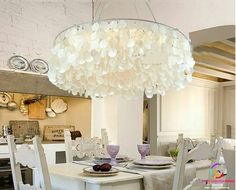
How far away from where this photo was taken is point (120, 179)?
2.08 metres

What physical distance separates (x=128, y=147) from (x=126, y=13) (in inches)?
75.0

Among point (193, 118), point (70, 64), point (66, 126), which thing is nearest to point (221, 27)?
point (70, 64)

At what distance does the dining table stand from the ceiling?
294 centimetres

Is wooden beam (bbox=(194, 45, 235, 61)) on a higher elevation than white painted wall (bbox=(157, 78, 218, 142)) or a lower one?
higher

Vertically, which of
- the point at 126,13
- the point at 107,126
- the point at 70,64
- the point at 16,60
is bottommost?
the point at 107,126

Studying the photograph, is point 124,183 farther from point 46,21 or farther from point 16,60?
point 46,21

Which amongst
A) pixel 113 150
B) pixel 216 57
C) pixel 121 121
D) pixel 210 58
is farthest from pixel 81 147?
pixel 210 58

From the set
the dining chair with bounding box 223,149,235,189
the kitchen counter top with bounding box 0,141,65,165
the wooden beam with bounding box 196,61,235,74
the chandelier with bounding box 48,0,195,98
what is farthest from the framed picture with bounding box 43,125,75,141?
the dining chair with bounding box 223,149,235,189

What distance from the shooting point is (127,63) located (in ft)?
8.39

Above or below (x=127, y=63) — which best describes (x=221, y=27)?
above

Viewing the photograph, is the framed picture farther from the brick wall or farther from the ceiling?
the ceiling

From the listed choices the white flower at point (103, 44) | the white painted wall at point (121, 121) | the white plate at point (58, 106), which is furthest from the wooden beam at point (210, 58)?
the white flower at point (103, 44)

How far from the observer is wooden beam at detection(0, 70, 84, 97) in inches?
155

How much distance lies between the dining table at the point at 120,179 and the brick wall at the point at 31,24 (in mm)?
2093
